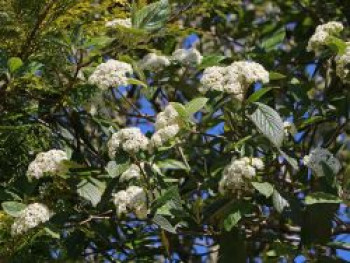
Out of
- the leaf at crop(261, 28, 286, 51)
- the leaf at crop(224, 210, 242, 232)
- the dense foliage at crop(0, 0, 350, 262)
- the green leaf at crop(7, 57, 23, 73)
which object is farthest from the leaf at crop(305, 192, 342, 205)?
the leaf at crop(261, 28, 286, 51)

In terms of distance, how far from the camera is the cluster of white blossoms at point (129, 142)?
2754 millimetres

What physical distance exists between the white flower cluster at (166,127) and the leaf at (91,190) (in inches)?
11.2

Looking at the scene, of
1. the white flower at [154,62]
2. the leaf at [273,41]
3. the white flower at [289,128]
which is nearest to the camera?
the white flower at [289,128]

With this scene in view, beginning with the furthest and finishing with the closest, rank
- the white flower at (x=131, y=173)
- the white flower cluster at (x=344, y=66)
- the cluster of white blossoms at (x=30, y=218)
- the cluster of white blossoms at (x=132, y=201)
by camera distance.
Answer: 1. the white flower cluster at (x=344, y=66)
2. the white flower at (x=131, y=173)
3. the cluster of white blossoms at (x=132, y=201)
4. the cluster of white blossoms at (x=30, y=218)

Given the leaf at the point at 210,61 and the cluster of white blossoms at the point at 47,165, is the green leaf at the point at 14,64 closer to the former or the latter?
the cluster of white blossoms at the point at 47,165

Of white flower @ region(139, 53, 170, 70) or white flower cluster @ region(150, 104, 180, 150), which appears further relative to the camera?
white flower @ region(139, 53, 170, 70)

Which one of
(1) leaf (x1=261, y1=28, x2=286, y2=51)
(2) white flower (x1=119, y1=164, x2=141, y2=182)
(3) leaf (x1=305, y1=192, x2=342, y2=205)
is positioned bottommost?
(3) leaf (x1=305, y1=192, x2=342, y2=205)

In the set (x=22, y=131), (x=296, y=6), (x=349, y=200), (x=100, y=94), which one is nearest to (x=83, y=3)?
(x=100, y=94)

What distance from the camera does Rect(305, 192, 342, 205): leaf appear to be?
271cm

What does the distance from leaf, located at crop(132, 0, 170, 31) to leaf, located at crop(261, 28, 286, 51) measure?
91cm

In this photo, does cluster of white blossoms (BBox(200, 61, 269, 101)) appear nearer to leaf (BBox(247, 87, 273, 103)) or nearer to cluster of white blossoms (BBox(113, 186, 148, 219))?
leaf (BBox(247, 87, 273, 103))

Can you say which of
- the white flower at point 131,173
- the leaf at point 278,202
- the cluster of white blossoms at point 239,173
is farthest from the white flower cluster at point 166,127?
the leaf at point 278,202

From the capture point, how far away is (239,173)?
2.78 meters

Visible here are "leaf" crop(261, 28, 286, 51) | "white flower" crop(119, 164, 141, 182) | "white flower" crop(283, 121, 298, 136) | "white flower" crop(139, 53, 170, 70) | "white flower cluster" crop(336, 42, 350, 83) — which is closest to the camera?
"white flower" crop(119, 164, 141, 182)
